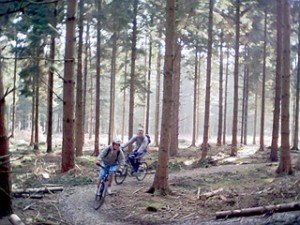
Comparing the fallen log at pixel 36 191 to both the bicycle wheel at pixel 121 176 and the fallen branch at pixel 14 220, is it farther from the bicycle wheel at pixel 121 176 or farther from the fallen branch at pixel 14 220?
the fallen branch at pixel 14 220

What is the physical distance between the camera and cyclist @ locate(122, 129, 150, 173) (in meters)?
13.9

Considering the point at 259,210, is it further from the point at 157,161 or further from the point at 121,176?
the point at 121,176

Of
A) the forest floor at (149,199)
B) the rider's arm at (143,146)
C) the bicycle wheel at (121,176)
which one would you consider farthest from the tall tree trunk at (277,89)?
the bicycle wheel at (121,176)

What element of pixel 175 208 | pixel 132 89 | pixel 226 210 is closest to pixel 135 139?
pixel 175 208

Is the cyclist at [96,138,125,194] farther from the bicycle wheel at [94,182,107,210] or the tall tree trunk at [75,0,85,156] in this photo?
the tall tree trunk at [75,0,85,156]

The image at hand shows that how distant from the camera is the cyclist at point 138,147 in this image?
1391cm

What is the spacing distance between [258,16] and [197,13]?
6381mm

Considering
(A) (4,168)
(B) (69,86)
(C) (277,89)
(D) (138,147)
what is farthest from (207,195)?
(C) (277,89)

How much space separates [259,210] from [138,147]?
262 inches

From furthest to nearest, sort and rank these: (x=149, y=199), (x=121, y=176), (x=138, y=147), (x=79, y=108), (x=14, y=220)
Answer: (x=79, y=108) → (x=138, y=147) → (x=121, y=176) → (x=149, y=199) → (x=14, y=220)

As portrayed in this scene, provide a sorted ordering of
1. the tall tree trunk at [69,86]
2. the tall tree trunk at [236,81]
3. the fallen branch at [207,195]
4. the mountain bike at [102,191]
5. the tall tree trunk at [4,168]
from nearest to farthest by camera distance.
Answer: the tall tree trunk at [4,168] → the mountain bike at [102,191] → the fallen branch at [207,195] → the tall tree trunk at [69,86] → the tall tree trunk at [236,81]

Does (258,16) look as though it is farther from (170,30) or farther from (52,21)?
(170,30)

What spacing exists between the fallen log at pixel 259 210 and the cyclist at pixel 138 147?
5.69 meters

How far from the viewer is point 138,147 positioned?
1420 centimetres
